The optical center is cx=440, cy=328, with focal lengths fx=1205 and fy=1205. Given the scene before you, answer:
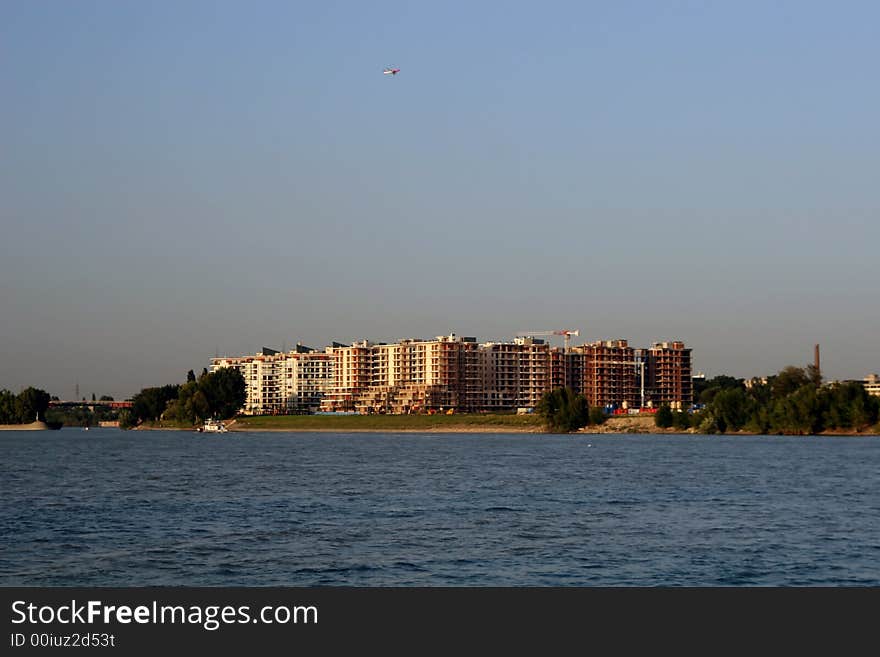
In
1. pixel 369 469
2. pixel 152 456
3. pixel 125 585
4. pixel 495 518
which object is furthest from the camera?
pixel 152 456

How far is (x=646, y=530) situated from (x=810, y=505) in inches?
632

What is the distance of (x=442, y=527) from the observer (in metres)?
50.5

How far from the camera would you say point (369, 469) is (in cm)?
9769

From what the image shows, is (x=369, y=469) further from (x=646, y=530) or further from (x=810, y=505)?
(x=646, y=530)

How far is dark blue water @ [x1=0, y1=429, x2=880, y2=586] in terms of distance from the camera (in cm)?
3788

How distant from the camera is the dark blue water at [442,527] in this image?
3788 cm

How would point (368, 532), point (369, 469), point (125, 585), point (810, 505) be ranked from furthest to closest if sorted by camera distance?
point (369, 469), point (810, 505), point (368, 532), point (125, 585)
